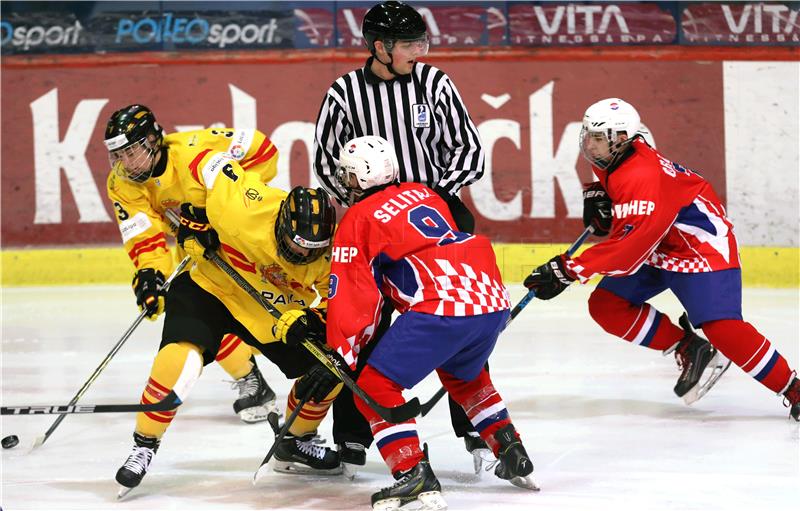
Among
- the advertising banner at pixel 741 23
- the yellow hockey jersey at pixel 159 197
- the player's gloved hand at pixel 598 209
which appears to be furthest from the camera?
the advertising banner at pixel 741 23

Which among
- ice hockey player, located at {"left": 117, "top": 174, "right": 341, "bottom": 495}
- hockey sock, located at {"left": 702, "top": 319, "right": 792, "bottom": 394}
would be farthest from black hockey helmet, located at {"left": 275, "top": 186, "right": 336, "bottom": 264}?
hockey sock, located at {"left": 702, "top": 319, "right": 792, "bottom": 394}

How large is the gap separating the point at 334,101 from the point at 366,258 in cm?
78

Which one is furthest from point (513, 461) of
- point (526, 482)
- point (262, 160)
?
point (262, 160)

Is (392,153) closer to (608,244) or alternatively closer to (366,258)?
(366,258)

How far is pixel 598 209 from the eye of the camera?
3750mm

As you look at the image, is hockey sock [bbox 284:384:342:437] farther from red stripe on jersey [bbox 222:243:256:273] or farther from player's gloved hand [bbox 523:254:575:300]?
player's gloved hand [bbox 523:254:575:300]

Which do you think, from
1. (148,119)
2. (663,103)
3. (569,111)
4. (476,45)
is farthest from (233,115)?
(148,119)

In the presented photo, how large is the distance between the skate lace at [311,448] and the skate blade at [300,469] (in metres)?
0.04

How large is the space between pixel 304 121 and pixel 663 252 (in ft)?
11.9

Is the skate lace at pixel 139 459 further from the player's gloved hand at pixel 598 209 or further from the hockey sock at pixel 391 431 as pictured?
the player's gloved hand at pixel 598 209

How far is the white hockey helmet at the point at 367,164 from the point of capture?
289cm

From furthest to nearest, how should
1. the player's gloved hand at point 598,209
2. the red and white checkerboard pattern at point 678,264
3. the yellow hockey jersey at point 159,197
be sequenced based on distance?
the player's gloved hand at point 598,209 < the red and white checkerboard pattern at point 678,264 < the yellow hockey jersey at point 159,197

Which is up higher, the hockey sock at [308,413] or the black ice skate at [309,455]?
the hockey sock at [308,413]

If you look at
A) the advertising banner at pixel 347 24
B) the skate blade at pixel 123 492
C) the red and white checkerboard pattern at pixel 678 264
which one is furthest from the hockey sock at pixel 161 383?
the advertising banner at pixel 347 24
